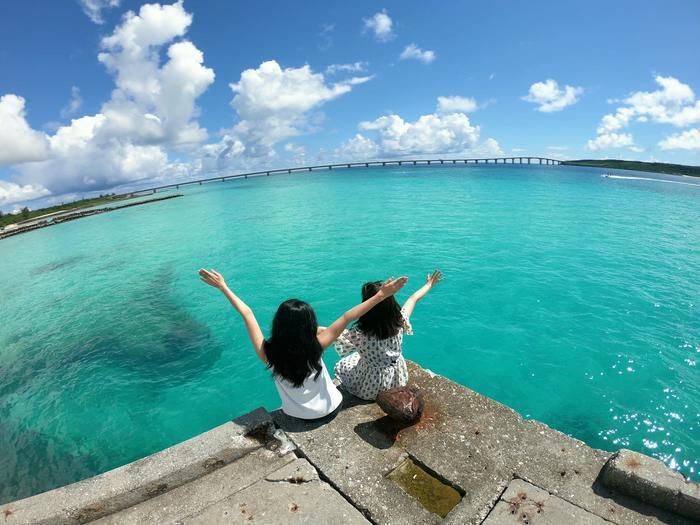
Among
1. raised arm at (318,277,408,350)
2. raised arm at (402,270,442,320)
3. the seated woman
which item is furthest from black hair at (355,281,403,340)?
raised arm at (402,270,442,320)

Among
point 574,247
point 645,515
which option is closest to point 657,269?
point 574,247

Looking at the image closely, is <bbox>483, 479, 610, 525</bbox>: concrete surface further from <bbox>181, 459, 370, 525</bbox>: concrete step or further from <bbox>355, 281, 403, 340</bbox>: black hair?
<bbox>355, 281, 403, 340</bbox>: black hair

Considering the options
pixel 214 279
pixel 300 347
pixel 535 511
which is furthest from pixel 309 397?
pixel 535 511

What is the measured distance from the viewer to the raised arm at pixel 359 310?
3.98m

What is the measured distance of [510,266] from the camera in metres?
15.6

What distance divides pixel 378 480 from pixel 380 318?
1.80 metres

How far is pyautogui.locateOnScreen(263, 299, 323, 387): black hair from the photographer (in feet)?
13.0

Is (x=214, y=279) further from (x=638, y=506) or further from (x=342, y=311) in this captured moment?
(x=342, y=311)

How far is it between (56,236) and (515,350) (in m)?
49.1

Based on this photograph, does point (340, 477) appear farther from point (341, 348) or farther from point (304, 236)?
point (304, 236)

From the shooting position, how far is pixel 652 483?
10.8 ft

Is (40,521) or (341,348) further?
(341,348)

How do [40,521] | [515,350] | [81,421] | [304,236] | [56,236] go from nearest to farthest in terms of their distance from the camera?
[40,521]
[81,421]
[515,350]
[304,236]
[56,236]

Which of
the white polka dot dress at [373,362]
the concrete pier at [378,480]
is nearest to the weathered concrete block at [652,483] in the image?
the concrete pier at [378,480]
